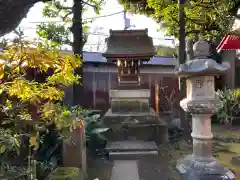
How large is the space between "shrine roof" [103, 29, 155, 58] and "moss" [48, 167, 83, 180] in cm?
590

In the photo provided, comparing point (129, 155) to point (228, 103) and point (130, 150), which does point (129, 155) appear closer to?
point (130, 150)

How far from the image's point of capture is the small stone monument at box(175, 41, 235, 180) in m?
4.83

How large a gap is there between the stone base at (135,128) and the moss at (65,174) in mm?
4255

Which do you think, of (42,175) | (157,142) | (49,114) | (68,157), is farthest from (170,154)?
(49,114)

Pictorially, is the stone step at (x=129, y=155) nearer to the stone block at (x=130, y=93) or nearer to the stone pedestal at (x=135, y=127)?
the stone pedestal at (x=135, y=127)

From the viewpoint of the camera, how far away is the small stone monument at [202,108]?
4.83m

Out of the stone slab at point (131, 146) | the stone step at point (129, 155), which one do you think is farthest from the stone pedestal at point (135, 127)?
the stone step at point (129, 155)

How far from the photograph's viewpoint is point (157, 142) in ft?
28.7

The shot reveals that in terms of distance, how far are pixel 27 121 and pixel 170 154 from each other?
5914 mm

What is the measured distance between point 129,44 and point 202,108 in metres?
5.97

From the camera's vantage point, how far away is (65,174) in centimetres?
426

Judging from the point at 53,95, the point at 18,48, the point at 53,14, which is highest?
the point at 53,14

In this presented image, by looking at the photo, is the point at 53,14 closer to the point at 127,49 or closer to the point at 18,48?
the point at 127,49

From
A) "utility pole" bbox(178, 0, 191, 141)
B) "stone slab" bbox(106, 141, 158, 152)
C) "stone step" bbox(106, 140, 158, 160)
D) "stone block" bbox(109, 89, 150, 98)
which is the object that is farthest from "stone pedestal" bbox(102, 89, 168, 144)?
"stone block" bbox(109, 89, 150, 98)
